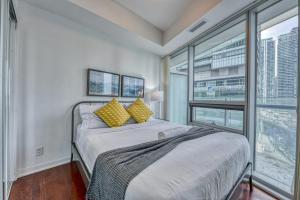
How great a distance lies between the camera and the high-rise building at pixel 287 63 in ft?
5.67

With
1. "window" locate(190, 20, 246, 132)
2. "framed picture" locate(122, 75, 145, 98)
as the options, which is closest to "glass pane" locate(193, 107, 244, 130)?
"window" locate(190, 20, 246, 132)

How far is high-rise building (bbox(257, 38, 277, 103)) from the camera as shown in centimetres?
195

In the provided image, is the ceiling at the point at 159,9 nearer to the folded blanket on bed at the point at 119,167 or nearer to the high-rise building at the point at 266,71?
the high-rise building at the point at 266,71

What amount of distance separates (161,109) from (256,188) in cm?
274

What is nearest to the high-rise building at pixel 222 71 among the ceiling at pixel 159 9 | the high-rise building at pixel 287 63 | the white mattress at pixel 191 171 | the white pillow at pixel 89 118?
the high-rise building at pixel 287 63

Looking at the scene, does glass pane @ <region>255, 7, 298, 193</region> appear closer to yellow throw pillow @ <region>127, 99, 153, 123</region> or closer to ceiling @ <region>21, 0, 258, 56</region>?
ceiling @ <region>21, 0, 258, 56</region>

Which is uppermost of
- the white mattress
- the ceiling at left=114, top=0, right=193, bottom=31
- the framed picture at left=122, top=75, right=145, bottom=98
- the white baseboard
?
the ceiling at left=114, top=0, right=193, bottom=31

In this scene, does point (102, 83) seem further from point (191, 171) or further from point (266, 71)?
point (266, 71)

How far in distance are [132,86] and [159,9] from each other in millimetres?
1752

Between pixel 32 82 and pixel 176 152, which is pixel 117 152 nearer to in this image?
pixel 176 152

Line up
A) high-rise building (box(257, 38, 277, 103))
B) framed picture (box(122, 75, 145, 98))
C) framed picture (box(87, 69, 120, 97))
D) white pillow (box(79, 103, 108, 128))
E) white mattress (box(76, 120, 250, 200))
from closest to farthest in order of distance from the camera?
white mattress (box(76, 120, 250, 200)), high-rise building (box(257, 38, 277, 103)), white pillow (box(79, 103, 108, 128)), framed picture (box(87, 69, 120, 97)), framed picture (box(122, 75, 145, 98))

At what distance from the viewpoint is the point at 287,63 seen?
1.81 m

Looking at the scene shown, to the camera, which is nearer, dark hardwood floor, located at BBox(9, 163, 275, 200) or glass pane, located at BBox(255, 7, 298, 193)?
dark hardwood floor, located at BBox(9, 163, 275, 200)

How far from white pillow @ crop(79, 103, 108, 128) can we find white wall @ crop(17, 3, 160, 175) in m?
0.31
